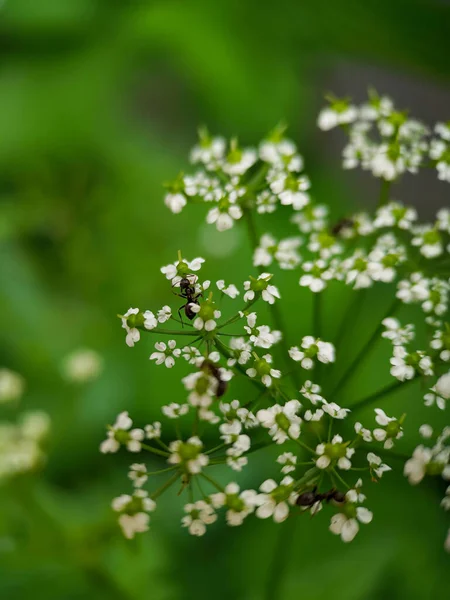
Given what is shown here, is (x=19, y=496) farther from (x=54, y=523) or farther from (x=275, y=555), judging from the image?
(x=275, y=555)

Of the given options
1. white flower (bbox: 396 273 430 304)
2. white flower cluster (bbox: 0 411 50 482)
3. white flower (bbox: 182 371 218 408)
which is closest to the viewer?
white flower (bbox: 182 371 218 408)

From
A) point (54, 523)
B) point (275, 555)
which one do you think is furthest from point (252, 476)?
point (54, 523)

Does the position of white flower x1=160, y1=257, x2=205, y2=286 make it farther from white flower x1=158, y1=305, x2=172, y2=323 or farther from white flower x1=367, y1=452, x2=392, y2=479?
white flower x1=367, y1=452, x2=392, y2=479

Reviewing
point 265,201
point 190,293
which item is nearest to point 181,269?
point 190,293

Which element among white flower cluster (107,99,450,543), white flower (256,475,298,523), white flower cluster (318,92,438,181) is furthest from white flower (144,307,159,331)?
white flower cluster (318,92,438,181)

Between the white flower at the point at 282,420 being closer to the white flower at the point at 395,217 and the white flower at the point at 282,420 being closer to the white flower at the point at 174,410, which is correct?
the white flower at the point at 174,410
